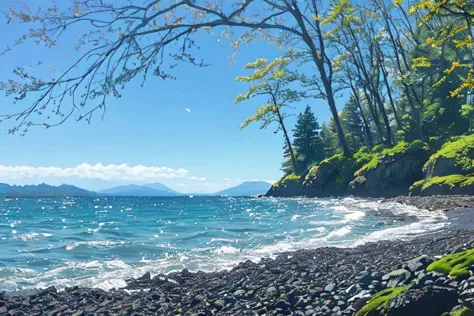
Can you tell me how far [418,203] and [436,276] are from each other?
17.9m

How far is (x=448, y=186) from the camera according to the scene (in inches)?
859

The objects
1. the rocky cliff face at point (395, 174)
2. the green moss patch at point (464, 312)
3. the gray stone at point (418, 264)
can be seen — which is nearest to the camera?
the green moss patch at point (464, 312)

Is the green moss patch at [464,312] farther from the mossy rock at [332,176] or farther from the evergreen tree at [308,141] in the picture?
the evergreen tree at [308,141]

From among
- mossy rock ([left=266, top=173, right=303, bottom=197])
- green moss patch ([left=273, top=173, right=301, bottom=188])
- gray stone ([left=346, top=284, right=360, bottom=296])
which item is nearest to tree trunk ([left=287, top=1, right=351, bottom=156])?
gray stone ([left=346, top=284, right=360, bottom=296])

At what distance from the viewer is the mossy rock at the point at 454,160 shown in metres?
22.1

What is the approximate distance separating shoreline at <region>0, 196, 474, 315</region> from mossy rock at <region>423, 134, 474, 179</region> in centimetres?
1415

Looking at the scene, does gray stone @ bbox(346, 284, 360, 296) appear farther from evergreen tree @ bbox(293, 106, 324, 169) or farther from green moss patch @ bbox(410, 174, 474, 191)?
evergreen tree @ bbox(293, 106, 324, 169)

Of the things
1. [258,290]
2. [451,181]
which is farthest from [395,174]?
[258,290]

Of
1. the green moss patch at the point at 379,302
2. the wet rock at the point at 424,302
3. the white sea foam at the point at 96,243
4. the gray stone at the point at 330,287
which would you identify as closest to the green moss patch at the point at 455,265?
the wet rock at the point at 424,302

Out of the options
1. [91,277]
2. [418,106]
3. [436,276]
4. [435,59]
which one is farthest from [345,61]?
[436,276]

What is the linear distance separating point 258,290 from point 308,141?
165 feet

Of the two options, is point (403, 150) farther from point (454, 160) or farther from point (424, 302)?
point (424, 302)

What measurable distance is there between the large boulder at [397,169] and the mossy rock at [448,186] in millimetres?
3664

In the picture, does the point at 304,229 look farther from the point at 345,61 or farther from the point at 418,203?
the point at 345,61
